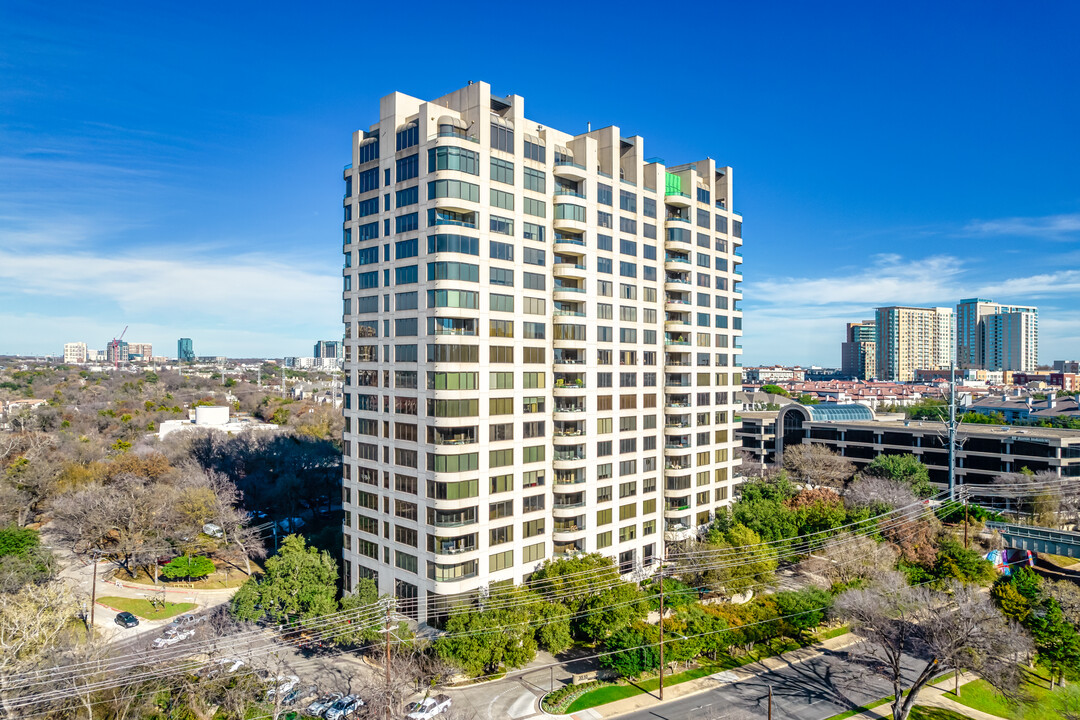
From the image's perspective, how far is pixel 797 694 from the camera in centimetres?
4972

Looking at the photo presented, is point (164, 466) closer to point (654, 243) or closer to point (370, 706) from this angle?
point (370, 706)

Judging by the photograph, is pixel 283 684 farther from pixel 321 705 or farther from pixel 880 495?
pixel 880 495

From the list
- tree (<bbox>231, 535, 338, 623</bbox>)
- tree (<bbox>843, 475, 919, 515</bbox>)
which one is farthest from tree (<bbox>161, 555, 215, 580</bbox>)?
tree (<bbox>843, 475, 919, 515</bbox>)

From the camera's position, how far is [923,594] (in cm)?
5384

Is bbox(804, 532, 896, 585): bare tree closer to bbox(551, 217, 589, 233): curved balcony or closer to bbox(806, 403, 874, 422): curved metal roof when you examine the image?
bbox(551, 217, 589, 233): curved balcony

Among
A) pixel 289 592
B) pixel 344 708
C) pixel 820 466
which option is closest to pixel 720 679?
pixel 344 708

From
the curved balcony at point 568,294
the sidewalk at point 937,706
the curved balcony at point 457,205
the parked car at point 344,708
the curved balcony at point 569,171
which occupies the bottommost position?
the sidewalk at point 937,706

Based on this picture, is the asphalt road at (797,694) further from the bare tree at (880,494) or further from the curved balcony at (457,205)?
the curved balcony at (457,205)

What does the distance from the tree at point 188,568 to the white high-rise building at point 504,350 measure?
21.1m

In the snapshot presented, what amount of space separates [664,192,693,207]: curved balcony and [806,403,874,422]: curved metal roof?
202ft

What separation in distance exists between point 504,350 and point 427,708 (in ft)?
96.0

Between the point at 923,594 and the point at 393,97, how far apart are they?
2511 inches

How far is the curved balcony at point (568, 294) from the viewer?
207 ft

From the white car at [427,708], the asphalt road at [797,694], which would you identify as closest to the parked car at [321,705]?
the white car at [427,708]
